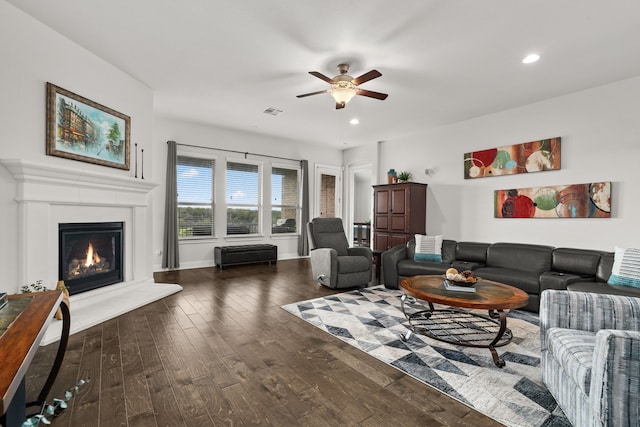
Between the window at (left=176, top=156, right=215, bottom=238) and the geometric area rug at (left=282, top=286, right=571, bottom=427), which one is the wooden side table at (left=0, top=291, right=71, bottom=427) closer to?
the geometric area rug at (left=282, top=286, right=571, bottom=427)

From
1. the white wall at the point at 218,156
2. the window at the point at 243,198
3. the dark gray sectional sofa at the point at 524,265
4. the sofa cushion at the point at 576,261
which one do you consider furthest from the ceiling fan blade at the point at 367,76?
the window at the point at 243,198

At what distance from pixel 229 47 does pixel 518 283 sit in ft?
14.3

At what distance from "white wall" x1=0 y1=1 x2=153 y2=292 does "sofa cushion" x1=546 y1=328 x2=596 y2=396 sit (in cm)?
421

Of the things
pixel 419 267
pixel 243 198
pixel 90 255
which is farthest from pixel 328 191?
pixel 90 255

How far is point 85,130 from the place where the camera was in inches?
134

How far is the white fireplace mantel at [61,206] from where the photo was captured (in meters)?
2.78

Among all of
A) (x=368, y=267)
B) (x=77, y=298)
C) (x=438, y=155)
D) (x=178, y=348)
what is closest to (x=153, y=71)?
(x=77, y=298)

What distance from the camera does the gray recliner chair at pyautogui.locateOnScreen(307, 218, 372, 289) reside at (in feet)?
14.9

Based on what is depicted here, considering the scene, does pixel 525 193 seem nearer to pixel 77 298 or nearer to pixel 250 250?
pixel 250 250

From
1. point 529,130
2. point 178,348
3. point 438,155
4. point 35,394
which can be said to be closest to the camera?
point 35,394

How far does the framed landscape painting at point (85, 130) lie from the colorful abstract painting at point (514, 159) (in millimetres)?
5521

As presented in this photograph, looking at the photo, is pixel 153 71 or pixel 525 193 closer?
pixel 153 71

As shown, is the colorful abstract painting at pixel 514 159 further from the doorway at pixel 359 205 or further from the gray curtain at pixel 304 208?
the gray curtain at pixel 304 208

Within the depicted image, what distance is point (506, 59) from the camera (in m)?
3.36
